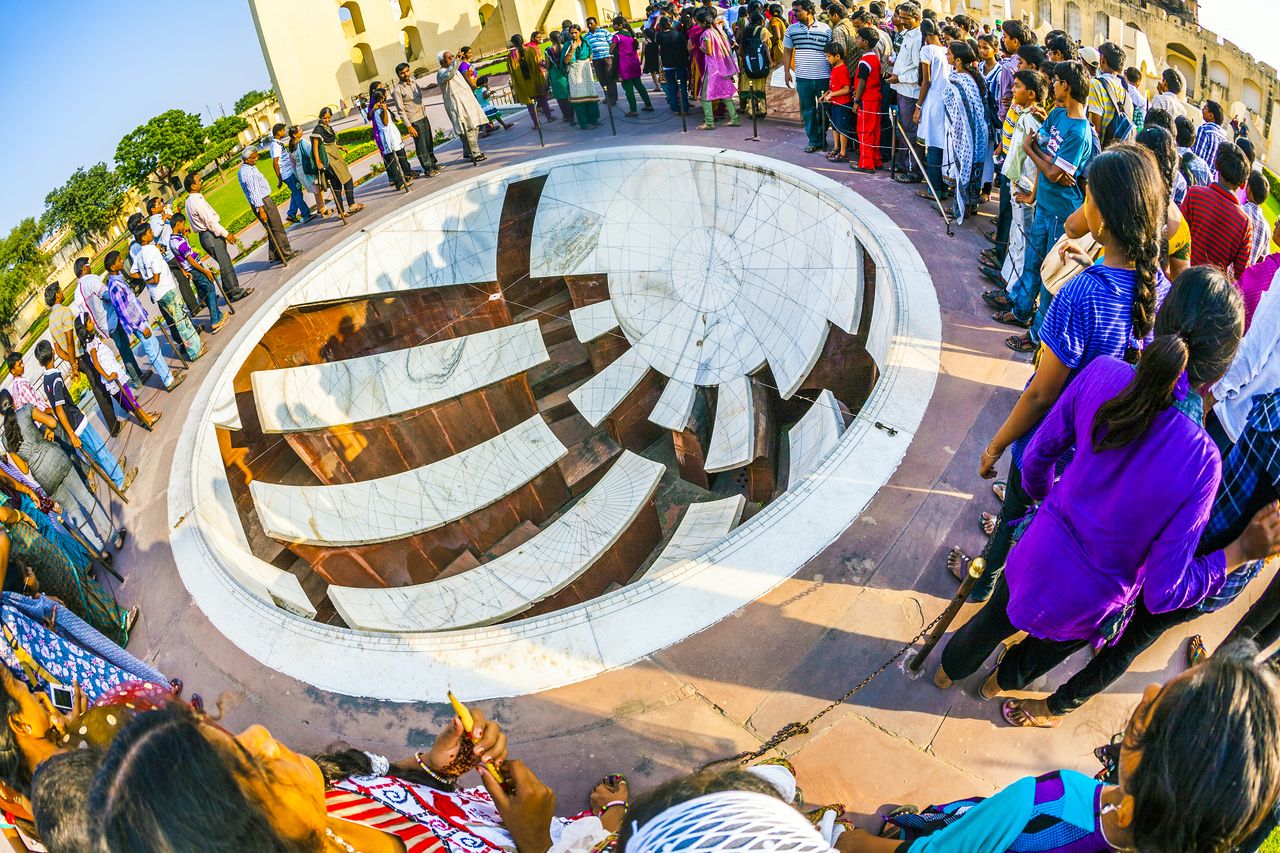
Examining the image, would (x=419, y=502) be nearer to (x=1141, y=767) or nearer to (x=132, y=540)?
(x=132, y=540)

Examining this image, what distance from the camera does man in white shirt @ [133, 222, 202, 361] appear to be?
300 inches

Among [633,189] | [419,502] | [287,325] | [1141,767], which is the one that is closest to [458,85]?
[633,189]

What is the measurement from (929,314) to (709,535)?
8.62ft

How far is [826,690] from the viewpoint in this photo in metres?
3.63

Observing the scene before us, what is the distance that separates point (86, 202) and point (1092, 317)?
42.0m

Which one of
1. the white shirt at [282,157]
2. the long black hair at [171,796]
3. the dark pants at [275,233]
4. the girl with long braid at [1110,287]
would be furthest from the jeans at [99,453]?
the girl with long braid at [1110,287]

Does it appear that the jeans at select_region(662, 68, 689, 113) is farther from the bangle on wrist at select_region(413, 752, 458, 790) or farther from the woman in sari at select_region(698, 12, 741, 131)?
the bangle on wrist at select_region(413, 752, 458, 790)

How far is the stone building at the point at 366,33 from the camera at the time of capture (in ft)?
73.4

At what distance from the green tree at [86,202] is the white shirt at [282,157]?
2702cm

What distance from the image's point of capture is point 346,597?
6875mm

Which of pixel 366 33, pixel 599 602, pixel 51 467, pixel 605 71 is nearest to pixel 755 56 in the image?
pixel 605 71

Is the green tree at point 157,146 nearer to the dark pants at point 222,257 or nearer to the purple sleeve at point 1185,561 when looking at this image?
the dark pants at point 222,257

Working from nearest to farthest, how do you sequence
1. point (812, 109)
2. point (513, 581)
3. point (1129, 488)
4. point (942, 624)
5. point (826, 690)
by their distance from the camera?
point (1129, 488) < point (942, 624) < point (826, 690) < point (513, 581) < point (812, 109)

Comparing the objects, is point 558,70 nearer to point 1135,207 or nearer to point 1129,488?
point 1135,207
